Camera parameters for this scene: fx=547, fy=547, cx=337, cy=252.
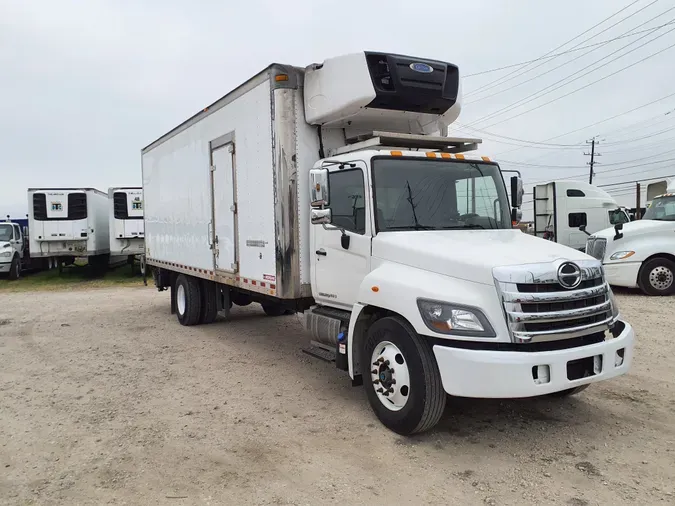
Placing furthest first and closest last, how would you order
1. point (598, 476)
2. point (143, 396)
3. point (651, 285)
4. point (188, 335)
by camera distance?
point (651, 285), point (188, 335), point (143, 396), point (598, 476)

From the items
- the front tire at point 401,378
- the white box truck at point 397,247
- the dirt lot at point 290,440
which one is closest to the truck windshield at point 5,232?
the dirt lot at point 290,440

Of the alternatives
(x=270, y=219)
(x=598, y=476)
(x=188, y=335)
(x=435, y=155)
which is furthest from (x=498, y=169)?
(x=188, y=335)

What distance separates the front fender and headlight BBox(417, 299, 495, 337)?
0.10 feet

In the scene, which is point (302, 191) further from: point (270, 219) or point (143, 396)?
point (143, 396)

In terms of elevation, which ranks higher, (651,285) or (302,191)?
(302,191)

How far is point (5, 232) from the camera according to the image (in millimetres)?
20953

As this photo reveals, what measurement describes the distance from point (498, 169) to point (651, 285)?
8.24 metres

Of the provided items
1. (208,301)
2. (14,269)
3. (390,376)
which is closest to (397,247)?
(390,376)

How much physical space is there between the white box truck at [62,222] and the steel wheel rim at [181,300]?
11183 millimetres

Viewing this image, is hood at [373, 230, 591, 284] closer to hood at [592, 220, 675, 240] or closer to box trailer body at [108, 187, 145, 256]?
hood at [592, 220, 675, 240]

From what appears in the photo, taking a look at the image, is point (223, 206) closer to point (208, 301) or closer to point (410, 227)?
point (208, 301)

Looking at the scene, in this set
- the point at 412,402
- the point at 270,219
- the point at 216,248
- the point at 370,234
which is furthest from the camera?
the point at 216,248

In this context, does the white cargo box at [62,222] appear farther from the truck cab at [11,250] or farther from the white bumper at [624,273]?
the white bumper at [624,273]

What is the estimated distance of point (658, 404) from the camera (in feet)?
17.4
